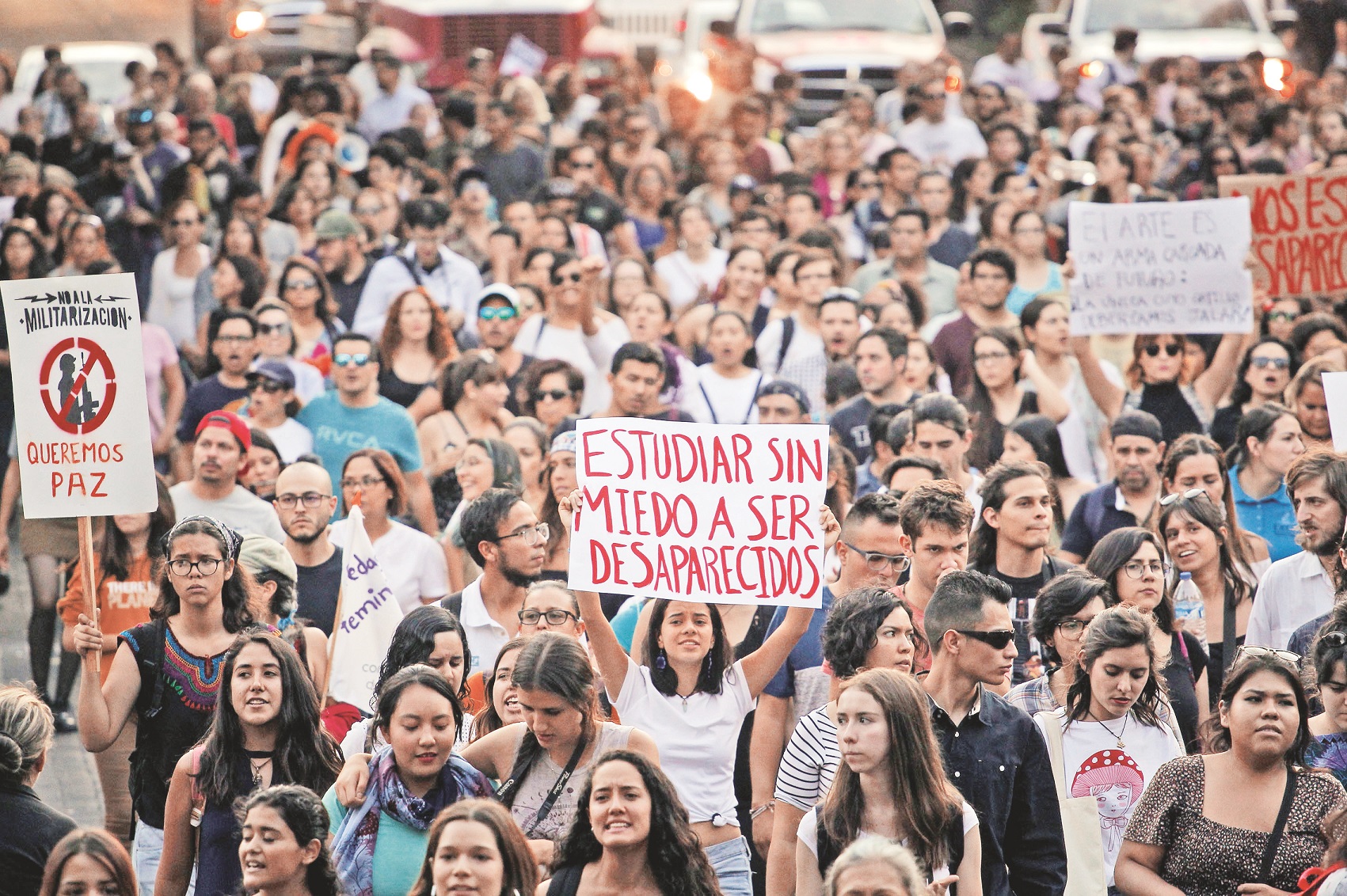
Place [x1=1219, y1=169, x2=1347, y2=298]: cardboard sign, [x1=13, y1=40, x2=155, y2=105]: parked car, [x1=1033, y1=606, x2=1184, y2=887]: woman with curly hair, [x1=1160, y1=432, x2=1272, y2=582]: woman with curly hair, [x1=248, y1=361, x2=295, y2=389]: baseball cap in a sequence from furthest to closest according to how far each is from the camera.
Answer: [x1=13, y1=40, x2=155, y2=105]: parked car, [x1=1219, y1=169, x2=1347, y2=298]: cardboard sign, [x1=248, y1=361, x2=295, y2=389]: baseball cap, [x1=1160, y1=432, x2=1272, y2=582]: woman with curly hair, [x1=1033, y1=606, x2=1184, y2=887]: woman with curly hair

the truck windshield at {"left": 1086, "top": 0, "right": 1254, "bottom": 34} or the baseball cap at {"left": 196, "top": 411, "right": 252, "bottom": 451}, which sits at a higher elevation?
the truck windshield at {"left": 1086, "top": 0, "right": 1254, "bottom": 34}

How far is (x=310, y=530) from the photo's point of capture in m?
8.40

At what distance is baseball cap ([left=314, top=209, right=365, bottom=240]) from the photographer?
43.6 feet

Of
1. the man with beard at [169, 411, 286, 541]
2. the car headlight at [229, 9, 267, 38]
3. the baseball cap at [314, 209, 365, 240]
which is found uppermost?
the car headlight at [229, 9, 267, 38]

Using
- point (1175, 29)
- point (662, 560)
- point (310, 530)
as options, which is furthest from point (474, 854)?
point (1175, 29)

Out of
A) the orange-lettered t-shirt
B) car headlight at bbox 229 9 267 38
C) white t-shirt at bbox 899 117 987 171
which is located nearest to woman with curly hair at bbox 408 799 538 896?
the orange-lettered t-shirt

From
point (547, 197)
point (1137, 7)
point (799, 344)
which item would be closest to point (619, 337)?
point (799, 344)

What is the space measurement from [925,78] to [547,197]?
4.68 m

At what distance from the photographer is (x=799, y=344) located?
11.9 metres

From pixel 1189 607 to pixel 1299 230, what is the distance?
13.9 ft

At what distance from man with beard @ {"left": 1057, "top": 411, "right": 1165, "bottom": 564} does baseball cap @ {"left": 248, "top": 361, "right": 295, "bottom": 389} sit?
4119mm

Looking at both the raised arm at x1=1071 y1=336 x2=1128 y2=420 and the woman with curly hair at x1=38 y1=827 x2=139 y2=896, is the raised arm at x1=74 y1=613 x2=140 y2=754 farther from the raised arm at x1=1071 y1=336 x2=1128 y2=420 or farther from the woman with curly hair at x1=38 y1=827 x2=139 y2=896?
the raised arm at x1=1071 y1=336 x2=1128 y2=420

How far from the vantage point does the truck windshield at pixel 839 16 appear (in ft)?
72.2

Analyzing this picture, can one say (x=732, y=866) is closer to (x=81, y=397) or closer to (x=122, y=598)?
(x=81, y=397)
